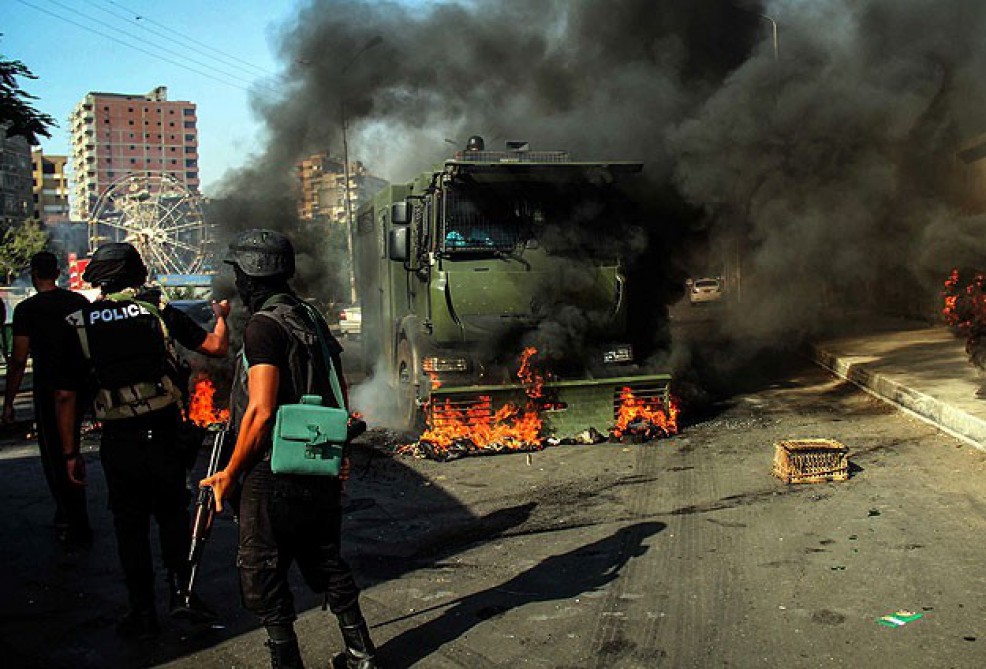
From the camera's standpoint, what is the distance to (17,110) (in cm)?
1100

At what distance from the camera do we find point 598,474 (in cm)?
772

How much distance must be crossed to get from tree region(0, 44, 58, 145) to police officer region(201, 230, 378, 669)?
886cm

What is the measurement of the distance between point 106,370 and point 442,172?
5055 millimetres

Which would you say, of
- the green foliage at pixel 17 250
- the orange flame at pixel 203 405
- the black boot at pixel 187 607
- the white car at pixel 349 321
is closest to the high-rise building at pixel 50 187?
the green foliage at pixel 17 250

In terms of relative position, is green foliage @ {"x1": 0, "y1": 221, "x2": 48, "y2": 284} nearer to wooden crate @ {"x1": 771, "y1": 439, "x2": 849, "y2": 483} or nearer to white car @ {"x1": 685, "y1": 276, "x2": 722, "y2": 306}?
white car @ {"x1": 685, "y1": 276, "x2": 722, "y2": 306}

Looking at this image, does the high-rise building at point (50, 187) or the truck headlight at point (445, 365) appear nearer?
the truck headlight at point (445, 365)

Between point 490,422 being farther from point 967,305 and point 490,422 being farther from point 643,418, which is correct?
point 967,305

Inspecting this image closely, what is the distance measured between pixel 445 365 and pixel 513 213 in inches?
64.8

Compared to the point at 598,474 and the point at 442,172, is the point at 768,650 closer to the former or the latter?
the point at 598,474

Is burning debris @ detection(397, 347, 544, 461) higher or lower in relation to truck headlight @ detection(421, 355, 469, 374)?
lower

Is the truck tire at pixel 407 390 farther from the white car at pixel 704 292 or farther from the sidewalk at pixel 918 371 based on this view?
the white car at pixel 704 292

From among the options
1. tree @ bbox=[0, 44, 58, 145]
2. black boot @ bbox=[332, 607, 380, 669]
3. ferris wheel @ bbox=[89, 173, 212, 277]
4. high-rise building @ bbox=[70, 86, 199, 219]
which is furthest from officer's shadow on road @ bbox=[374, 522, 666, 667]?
high-rise building @ bbox=[70, 86, 199, 219]

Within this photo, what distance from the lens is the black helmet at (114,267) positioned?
4480mm

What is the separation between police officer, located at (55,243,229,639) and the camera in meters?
4.34
